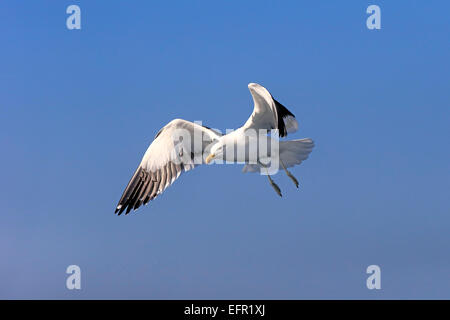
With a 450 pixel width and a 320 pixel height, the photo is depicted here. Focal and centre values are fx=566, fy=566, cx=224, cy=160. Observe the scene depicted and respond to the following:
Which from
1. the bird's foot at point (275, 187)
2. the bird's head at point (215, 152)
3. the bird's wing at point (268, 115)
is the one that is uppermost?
the bird's wing at point (268, 115)

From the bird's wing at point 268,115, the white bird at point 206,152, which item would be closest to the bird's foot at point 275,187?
the white bird at point 206,152

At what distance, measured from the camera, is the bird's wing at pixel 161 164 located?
25.2 feet

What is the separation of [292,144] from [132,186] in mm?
2269

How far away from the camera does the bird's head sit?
7016 mm

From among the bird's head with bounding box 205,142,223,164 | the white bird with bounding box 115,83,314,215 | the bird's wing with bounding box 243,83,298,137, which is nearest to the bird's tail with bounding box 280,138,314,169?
the white bird with bounding box 115,83,314,215

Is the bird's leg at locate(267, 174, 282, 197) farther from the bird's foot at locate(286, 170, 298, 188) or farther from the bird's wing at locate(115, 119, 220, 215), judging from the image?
the bird's wing at locate(115, 119, 220, 215)

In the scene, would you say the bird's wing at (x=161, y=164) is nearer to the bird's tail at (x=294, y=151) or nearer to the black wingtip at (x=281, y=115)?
the bird's tail at (x=294, y=151)

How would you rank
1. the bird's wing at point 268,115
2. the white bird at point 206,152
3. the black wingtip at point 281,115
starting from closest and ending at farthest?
the bird's wing at point 268,115 → the black wingtip at point 281,115 → the white bird at point 206,152

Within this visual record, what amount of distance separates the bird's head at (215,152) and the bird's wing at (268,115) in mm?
394

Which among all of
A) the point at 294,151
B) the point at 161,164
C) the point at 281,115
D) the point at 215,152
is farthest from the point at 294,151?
the point at 161,164

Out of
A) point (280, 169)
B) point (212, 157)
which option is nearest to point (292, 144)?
point (280, 169)

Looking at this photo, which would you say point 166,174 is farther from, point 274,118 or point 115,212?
point 274,118

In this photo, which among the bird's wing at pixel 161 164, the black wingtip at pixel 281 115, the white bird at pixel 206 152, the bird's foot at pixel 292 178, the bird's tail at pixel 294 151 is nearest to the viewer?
the black wingtip at pixel 281 115

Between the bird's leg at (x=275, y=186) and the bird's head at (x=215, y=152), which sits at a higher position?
the bird's head at (x=215, y=152)
